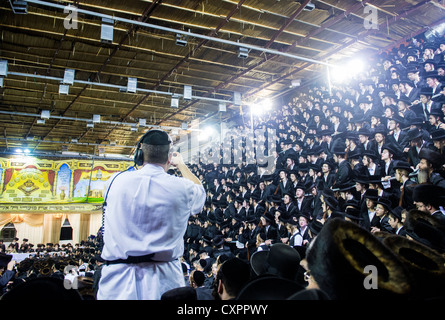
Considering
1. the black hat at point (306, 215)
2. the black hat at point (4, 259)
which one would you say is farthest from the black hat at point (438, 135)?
the black hat at point (4, 259)

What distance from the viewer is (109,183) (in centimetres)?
179

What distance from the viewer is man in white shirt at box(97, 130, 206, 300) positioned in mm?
1636

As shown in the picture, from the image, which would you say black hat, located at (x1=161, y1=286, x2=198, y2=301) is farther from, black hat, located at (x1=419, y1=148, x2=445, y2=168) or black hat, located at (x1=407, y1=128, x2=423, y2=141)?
black hat, located at (x1=407, y1=128, x2=423, y2=141)

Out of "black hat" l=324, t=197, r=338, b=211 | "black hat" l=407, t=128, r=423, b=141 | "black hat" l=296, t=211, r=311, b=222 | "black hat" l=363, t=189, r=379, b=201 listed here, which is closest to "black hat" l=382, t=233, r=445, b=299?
"black hat" l=363, t=189, r=379, b=201

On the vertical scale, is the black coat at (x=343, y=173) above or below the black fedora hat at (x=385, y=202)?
above

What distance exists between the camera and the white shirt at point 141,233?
1634 millimetres

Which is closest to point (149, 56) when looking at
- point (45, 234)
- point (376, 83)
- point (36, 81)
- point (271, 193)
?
point (36, 81)

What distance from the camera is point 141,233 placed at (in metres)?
1.65

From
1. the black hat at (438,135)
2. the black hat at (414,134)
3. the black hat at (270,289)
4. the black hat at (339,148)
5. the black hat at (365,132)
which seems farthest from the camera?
the black hat at (339,148)

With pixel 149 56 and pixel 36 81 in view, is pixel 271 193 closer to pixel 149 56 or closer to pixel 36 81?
pixel 149 56

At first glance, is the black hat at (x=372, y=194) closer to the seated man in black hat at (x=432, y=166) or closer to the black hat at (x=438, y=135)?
the seated man in black hat at (x=432, y=166)

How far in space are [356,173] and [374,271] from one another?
5858 millimetres

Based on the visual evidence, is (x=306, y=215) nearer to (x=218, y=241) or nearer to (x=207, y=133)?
(x=218, y=241)
